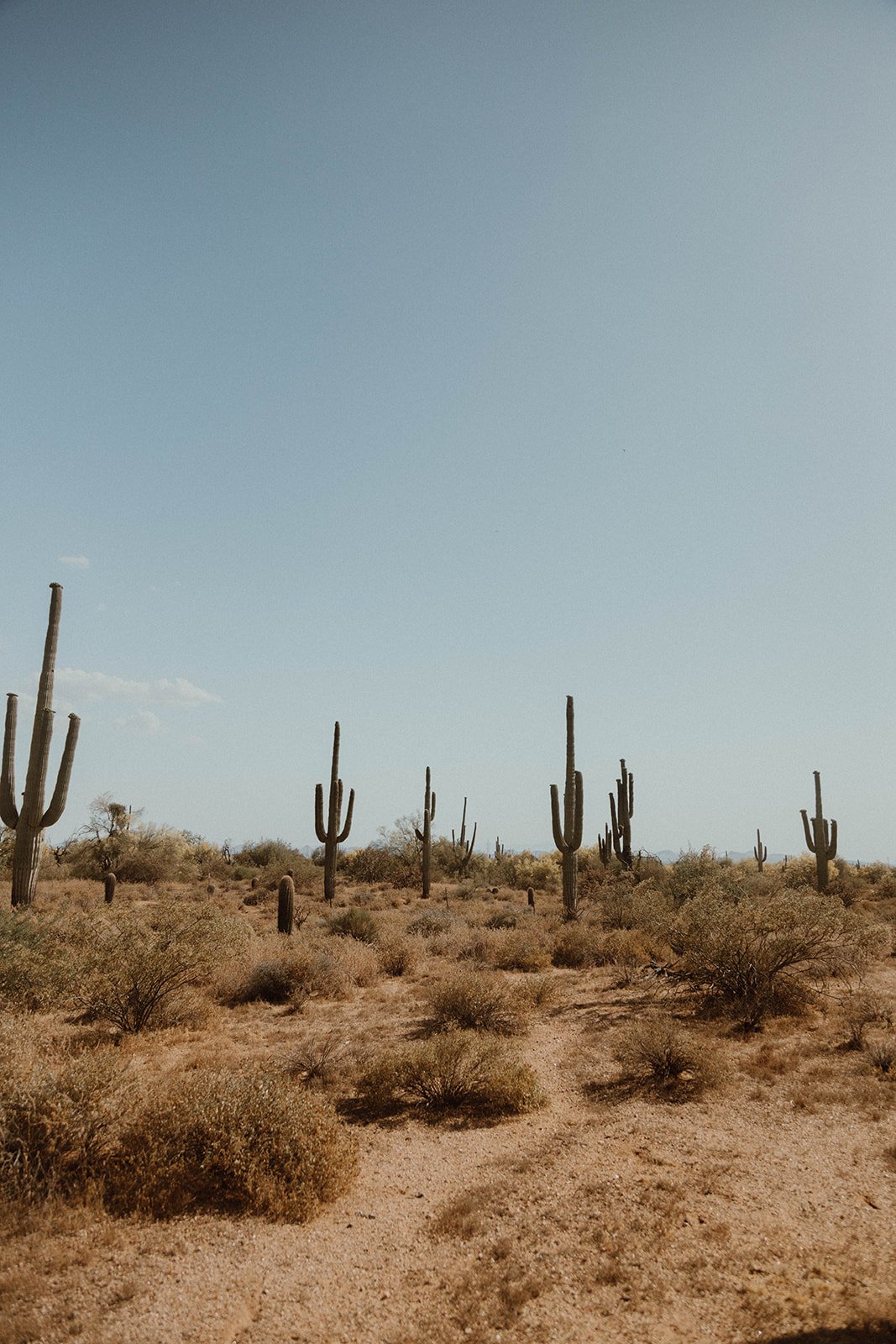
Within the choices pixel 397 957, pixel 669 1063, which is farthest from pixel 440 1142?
pixel 397 957

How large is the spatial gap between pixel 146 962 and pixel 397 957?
581 cm

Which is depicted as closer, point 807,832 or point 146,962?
point 146,962

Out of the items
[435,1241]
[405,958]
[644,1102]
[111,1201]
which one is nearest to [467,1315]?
[435,1241]

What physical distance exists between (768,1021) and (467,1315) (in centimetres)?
760

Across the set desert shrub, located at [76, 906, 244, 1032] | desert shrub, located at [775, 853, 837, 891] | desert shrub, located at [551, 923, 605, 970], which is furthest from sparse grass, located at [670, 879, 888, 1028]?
desert shrub, located at [775, 853, 837, 891]

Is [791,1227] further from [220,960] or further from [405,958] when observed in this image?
[405,958]

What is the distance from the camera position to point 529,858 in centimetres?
3759

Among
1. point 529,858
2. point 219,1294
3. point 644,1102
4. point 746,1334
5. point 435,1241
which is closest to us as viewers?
point 746,1334

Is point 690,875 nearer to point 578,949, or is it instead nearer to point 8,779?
point 578,949

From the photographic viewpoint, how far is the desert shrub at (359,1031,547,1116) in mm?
7430

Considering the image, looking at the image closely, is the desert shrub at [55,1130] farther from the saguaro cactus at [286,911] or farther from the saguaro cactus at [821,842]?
the saguaro cactus at [821,842]

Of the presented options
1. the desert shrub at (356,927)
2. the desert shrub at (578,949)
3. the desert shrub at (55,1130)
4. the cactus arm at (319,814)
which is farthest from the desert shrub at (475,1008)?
the cactus arm at (319,814)

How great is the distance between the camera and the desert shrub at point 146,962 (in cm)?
913

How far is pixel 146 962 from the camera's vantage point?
934 centimetres
